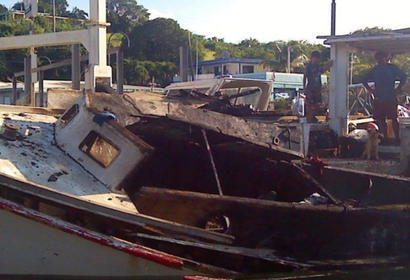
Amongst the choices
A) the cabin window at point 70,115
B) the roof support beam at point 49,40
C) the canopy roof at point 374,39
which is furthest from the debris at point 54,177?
the roof support beam at point 49,40

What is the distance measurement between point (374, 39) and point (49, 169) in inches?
190

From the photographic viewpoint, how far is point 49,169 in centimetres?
510

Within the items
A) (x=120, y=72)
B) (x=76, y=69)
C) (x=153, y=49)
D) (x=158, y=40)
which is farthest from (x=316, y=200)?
(x=158, y=40)

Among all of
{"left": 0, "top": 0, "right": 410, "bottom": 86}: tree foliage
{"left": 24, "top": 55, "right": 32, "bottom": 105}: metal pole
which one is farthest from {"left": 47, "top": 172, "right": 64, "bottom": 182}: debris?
{"left": 0, "top": 0, "right": 410, "bottom": 86}: tree foliage

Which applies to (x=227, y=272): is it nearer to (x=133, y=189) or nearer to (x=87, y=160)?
(x=133, y=189)

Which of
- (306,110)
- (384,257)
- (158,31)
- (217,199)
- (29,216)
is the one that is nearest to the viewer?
(29,216)

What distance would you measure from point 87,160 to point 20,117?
51.8 inches

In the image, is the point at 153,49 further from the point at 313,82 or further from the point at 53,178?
the point at 53,178

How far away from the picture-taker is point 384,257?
18.7ft

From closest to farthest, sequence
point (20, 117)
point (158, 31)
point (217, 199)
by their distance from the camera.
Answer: point (217, 199) < point (20, 117) < point (158, 31)

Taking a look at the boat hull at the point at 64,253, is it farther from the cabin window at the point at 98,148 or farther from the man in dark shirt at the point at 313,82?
Answer: the man in dark shirt at the point at 313,82

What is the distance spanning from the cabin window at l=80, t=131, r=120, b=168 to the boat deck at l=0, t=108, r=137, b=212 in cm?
17

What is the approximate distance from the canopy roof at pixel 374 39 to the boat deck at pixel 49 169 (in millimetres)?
4170

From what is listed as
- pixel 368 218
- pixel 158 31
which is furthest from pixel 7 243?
pixel 158 31
